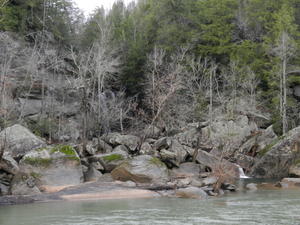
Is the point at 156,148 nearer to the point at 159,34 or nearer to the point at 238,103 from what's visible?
the point at 238,103

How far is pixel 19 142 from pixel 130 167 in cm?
697

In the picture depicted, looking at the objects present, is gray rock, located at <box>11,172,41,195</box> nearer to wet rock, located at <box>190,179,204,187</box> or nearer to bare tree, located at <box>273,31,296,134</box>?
wet rock, located at <box>190,179,204,187</box>

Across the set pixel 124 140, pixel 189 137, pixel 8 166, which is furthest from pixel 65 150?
pixel 189 137

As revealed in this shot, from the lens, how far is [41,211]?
1402cm

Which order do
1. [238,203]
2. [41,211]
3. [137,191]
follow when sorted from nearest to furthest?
[41,211] → [238,203] → [137,191]

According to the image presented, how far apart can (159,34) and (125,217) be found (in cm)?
3159

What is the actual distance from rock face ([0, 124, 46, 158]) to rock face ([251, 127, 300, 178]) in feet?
47.5

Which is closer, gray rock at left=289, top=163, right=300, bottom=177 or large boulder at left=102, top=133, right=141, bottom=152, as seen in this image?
gray rock at left=289, top=163, right=300, bottom=177

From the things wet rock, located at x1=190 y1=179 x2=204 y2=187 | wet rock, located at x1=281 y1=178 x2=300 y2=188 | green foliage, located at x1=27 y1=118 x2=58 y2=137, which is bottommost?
wet rock, located at x1=281 y1=178 x2=300 y2=188

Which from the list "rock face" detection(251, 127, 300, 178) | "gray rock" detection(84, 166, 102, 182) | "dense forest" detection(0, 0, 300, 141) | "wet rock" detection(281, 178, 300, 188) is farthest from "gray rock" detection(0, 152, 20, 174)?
"rock face" detection(251, 127, 300, 178)

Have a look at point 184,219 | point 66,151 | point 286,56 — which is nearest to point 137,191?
point 66,151

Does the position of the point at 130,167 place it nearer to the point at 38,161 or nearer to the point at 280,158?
the point at 38,161

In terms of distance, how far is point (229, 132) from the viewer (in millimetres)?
30031

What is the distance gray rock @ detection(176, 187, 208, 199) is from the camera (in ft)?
56.7
